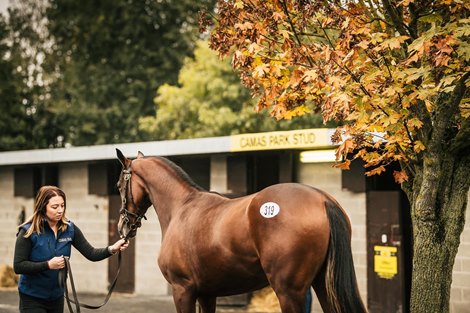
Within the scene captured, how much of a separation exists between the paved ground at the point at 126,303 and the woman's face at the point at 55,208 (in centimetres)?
639

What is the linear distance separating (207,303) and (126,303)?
6001 millimetres

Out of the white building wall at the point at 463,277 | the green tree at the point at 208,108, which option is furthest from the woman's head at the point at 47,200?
the green tree at the point at 208,108

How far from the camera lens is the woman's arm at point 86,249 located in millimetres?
5887

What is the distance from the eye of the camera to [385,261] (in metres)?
10.6

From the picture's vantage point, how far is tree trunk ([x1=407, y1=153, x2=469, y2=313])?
6.86m

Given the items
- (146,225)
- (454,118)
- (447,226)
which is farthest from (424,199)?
(146,225)

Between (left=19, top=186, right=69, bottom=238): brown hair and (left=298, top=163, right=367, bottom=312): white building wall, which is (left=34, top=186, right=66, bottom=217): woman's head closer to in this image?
(left=19, top=186, right=69, bottom=238): brown hair

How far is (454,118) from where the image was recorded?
7.24 m

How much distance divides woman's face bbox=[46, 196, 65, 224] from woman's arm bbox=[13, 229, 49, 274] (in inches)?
9.9

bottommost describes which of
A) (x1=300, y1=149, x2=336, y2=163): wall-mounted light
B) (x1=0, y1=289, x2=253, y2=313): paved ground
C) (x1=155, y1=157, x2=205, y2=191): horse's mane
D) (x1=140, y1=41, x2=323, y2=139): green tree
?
(x1=0, y1=289, x2=253, y2=313): paved ground

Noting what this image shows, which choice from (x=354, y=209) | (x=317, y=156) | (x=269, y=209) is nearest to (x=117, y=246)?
(x=269, y=209)

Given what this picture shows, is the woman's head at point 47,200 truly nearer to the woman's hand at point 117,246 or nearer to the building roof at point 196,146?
the woman's hand at point 117,246

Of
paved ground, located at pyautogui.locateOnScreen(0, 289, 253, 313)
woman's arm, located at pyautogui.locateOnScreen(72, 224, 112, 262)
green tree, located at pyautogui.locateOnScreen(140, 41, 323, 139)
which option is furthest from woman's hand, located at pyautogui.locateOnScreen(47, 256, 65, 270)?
green tree, located at pyautogui.locateOnScreen(140, 41, 323, 139)

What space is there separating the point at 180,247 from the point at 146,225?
7.26 metres
